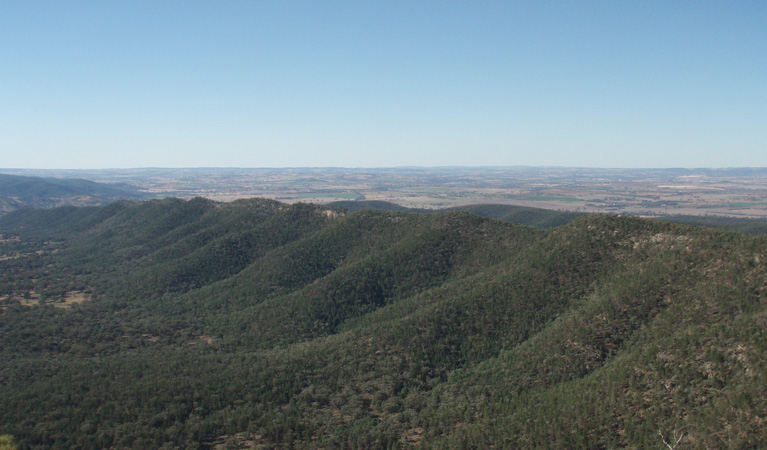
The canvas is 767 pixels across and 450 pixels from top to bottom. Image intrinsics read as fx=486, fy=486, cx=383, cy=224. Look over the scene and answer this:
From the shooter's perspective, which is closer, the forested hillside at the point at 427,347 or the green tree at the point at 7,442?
the green tree at the point at 7,442

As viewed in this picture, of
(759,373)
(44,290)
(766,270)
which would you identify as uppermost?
(766,270)

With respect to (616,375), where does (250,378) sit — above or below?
below

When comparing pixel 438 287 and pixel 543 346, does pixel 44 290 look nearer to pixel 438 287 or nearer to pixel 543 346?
pixel 438 287

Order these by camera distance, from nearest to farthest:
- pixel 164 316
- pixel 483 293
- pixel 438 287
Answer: pixel 483 293
pixel 438 287
pixel 164 316

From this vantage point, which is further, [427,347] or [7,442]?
[427,347]

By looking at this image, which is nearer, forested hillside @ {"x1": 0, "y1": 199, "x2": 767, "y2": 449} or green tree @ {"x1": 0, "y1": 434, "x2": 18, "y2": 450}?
green tree @ {"x1": 0, "y1": 434, "x2": 18, "y2": 450}

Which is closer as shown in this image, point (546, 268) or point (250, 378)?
point (250, 378)

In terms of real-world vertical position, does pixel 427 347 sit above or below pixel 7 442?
above

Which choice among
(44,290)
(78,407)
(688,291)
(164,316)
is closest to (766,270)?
(688,291)
